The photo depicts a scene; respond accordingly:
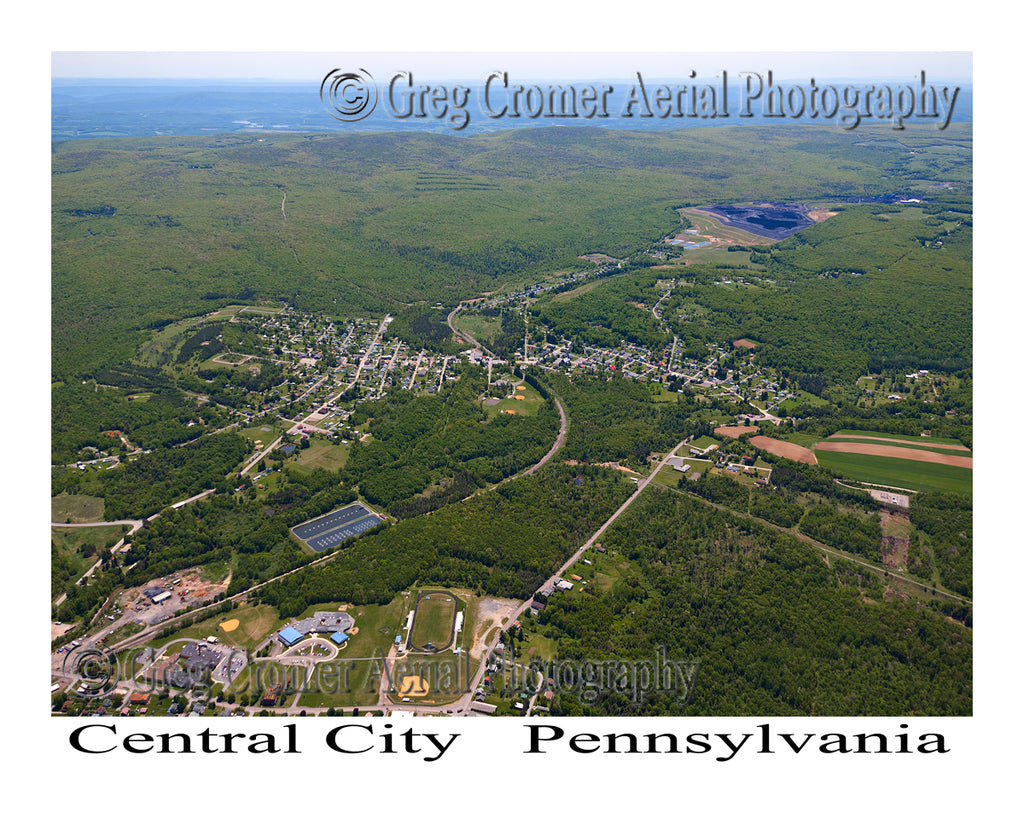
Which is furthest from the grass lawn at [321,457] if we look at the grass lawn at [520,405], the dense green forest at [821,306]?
the dense green forest at [821,306]

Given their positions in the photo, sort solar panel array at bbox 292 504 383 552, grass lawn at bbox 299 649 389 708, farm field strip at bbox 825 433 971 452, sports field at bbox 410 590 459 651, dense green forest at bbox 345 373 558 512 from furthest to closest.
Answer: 1. farm field strip at bbox 825 433 971 452
2. dense green forest at bbox 345 373 558 512
3. solar panel array at bbox 292 504 383 552
4. sports field at bbox 410 590 459 651
5. grass lawn at bbox 299 649 389 708

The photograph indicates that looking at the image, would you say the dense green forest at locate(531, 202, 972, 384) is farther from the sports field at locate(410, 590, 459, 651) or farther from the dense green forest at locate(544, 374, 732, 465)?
the sports field at locate(410, 590, 459, 651)

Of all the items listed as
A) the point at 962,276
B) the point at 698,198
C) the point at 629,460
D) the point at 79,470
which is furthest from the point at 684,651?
the point at 698,198

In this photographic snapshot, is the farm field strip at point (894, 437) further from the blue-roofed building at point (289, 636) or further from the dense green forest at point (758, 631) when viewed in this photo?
the blue-roofed building at point (289, 636)

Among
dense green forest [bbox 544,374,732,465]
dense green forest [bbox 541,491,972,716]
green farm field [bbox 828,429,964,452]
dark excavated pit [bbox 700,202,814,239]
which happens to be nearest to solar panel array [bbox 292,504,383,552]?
dense green forest [bbox 541,491,972,716]

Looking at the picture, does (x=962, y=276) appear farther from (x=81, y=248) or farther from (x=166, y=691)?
(x=81, y=248)

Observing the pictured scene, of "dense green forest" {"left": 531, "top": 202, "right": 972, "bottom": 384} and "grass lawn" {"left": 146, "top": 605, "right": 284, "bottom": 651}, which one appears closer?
"grass lawn" {"left": 146, "top": 605, "right": 284, "bottom": 651}

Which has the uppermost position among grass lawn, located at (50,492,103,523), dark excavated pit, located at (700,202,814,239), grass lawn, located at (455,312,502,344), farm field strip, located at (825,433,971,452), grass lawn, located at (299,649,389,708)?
dark excavated pit, located at (700,202,814,239)
